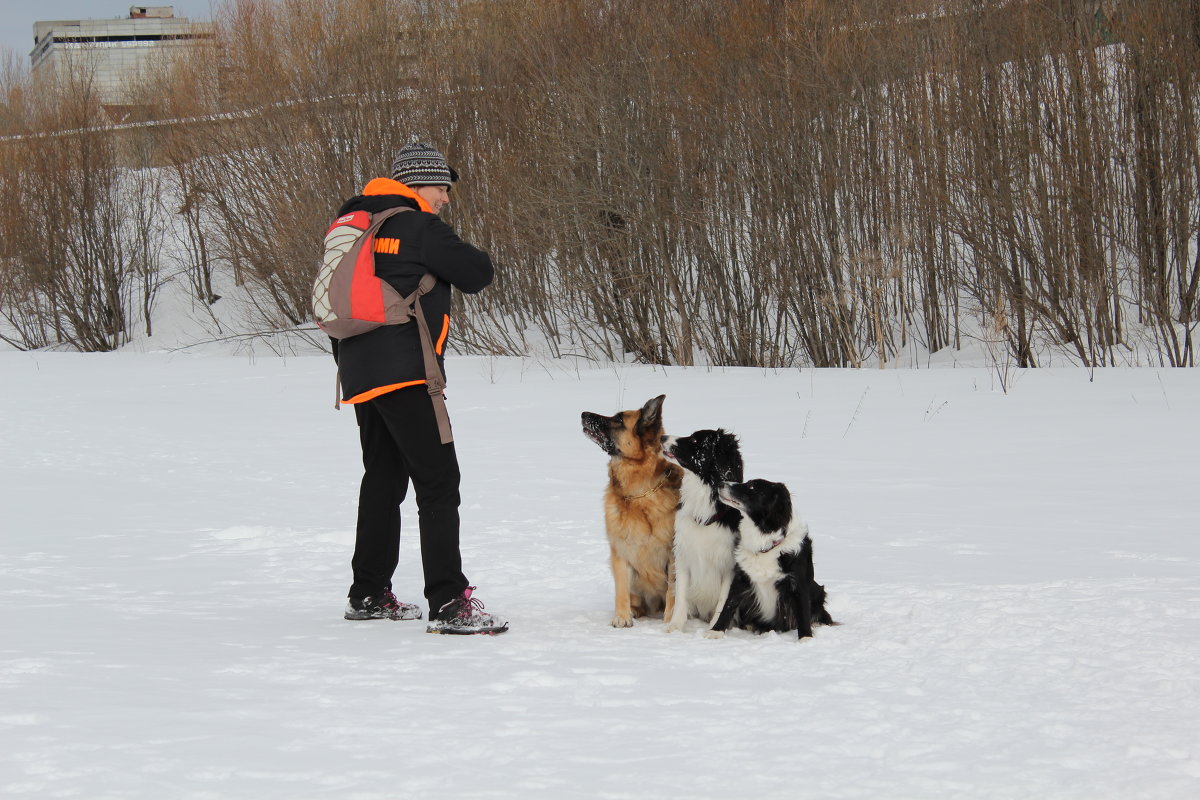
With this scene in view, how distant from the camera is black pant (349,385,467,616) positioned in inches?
159

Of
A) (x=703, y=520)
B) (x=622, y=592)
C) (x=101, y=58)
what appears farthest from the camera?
(x=101, y=58)

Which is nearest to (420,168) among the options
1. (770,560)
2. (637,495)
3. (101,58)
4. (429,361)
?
(429,361)

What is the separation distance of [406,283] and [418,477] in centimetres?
72

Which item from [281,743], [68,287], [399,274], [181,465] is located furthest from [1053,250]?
[68,287]

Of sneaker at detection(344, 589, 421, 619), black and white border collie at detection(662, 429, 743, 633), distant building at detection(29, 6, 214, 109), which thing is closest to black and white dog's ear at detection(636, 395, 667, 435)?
black and white border collie at detection(662, 429, 743, 633)

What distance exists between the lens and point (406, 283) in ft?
13.3

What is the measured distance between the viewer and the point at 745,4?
1415 centimetres

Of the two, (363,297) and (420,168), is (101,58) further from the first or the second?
(363,297)

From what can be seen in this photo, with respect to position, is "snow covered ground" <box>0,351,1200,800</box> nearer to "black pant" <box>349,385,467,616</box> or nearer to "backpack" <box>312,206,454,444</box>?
"black pant" <box>349,385,467,616</box>

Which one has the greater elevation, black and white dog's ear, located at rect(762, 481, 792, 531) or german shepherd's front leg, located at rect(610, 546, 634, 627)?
black and white dog's ear, located at rect(762, 481, 792, 531)

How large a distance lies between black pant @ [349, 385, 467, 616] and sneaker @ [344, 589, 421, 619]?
23cm

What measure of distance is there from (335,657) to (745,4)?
12317 millimetres

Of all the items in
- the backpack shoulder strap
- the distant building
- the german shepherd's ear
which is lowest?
the german shepherd's ear

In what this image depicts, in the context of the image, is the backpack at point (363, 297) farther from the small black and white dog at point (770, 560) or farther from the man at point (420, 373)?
the small black and white dog at point (770, 560)
